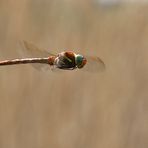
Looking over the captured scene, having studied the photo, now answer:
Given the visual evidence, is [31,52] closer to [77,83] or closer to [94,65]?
[94,65]

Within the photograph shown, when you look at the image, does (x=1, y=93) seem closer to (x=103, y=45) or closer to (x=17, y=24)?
(x=17, y=24)

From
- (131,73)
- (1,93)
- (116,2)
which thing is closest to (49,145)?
(1,93)

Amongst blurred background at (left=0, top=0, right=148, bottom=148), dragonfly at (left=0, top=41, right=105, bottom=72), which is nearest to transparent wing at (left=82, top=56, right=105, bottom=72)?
dragonfly at (left=0, top=41, right=105, bottom=72)

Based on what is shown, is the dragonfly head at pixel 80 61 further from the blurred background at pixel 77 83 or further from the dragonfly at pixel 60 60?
the blurred background at pixel 77 83

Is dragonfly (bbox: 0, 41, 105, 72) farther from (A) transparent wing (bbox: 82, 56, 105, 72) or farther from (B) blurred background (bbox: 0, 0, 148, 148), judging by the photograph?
(B) blurred background (bbox: 0, 0, 148, 148)

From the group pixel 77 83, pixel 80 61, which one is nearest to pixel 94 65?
pixel 80 61

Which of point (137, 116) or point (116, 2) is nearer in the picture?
point (137, 116)

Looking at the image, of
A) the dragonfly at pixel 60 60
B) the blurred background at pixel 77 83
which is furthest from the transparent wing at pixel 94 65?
the blurred background at pixel 77 83
